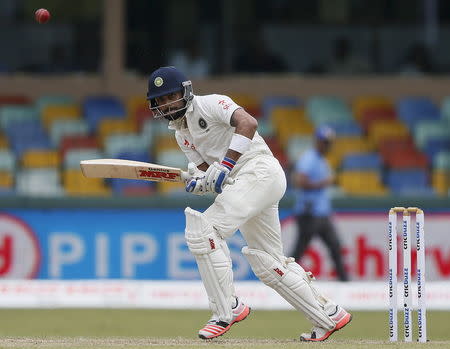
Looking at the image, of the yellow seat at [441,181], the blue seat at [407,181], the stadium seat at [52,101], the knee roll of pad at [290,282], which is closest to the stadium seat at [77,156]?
the stadium seat at [52,101]

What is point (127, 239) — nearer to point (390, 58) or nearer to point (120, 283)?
point (120, 283)

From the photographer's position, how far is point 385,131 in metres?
13.4

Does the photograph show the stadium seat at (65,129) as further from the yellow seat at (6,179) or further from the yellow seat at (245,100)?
the yellow seat at (245,100)

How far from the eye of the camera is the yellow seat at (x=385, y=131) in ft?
43.8

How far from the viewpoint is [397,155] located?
42.6 ft

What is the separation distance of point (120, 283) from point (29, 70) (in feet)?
14.3

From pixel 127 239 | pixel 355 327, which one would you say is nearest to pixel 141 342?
pixel 355 327

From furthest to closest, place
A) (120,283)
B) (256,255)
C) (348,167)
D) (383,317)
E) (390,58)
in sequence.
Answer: (390,58) < (348,167) < (120,283) < (383,317) < (256,255)

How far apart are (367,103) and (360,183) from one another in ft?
6.54

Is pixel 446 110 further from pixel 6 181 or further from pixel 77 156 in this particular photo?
pixel 6 181

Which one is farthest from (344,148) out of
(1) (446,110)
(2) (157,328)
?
(2) (157,328)

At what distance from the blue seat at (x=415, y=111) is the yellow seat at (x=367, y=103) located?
0.17 m

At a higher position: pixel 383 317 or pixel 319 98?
pixel 319 98

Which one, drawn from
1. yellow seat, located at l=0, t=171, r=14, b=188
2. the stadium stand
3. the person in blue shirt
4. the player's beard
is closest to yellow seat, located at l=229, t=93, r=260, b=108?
the stadium stand
